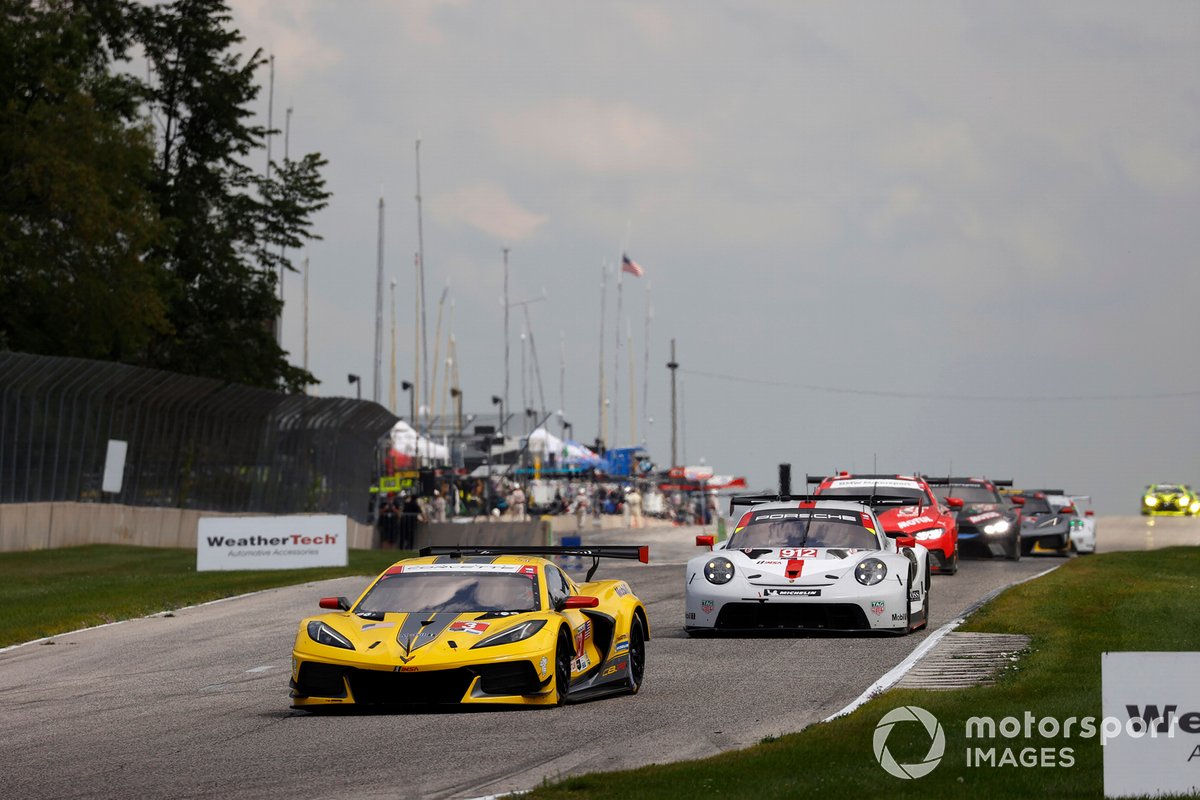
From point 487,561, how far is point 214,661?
5062mm

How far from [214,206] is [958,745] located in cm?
5012

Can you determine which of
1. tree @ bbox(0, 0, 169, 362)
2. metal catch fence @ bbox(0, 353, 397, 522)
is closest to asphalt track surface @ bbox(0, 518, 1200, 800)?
metal catch fence @ bbox(0, 353, 397, 522)

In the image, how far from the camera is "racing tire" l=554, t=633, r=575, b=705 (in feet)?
41.6

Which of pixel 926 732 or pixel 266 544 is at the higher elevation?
pixel 266 544

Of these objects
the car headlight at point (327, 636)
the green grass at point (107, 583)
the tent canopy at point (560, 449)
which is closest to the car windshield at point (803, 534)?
the car headlight at point (327, 636)

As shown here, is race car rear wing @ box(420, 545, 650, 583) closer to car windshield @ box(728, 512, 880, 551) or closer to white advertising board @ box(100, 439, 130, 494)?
car windshield @ box(728, 512, 880, 551)

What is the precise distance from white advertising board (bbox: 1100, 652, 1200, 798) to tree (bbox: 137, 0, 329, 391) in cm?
5012

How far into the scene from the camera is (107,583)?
29906mm

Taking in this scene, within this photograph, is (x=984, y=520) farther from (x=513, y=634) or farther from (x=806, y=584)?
(x=513, y=634)

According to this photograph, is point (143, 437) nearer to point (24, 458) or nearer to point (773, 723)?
point (24, 458)

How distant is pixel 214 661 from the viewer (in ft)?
58.4

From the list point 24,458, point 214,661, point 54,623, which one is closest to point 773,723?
point 214,661

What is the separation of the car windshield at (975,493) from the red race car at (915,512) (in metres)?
5.31

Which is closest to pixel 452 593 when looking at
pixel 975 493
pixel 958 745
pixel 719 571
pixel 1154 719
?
pixel 958 745
